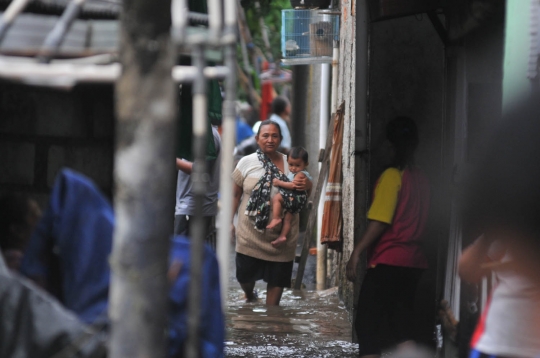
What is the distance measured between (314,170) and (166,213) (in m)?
10.4

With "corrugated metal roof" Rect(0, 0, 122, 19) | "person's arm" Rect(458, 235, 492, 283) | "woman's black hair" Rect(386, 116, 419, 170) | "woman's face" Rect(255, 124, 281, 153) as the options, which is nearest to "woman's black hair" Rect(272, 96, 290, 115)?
"woman's face" Rect(255, 124, 281, 153)

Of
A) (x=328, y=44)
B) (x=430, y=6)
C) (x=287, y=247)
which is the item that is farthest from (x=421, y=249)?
(x=328, y=44)

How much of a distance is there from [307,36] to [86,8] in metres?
6.40

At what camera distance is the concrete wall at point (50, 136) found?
13.4 ft

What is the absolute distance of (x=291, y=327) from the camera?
7293mm

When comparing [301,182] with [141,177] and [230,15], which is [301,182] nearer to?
[230,15]

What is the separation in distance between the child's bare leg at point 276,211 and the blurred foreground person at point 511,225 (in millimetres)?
4875

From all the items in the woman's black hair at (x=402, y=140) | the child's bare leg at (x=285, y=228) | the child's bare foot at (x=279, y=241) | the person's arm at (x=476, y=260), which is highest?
the woman's black hair at (x=402, y=140)

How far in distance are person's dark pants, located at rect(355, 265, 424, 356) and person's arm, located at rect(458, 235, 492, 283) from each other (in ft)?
6.07

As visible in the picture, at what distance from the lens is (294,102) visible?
48.0 ft

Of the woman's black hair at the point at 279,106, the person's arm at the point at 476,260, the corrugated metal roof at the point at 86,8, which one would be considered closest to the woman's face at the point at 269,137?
the corrugated metal roof at the point at 86,8

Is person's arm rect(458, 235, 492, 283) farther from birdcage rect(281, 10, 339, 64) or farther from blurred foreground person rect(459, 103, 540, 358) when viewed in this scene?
birdcage rect(281, 10, 339, 64)

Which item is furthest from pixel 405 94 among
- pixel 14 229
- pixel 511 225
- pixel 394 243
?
pixel 14 229

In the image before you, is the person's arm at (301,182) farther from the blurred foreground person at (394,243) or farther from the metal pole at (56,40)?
the metal pole at (56,40)
